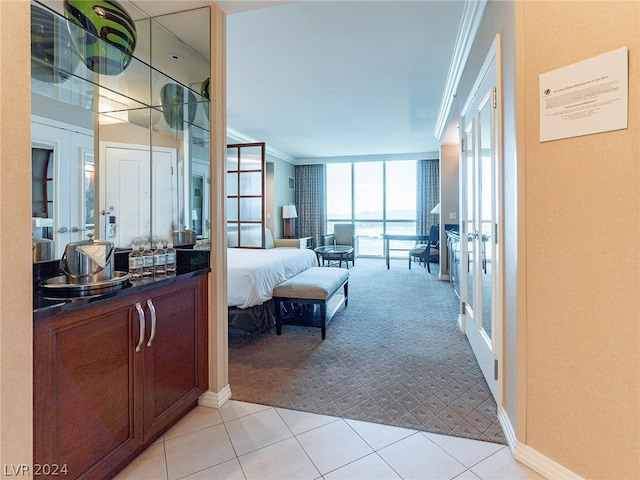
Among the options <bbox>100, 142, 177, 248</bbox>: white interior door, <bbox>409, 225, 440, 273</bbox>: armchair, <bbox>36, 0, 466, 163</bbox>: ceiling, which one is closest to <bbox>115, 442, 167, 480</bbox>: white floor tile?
<bbox>100, 142, 177, 248</bbox>: white interior door

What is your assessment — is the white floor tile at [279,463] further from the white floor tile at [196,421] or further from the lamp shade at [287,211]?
the lamp shade at [287,211]

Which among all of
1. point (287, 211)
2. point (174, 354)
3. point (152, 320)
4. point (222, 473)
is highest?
point (287, 211)

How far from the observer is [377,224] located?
8.70 meters

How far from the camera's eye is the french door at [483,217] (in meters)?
1.85

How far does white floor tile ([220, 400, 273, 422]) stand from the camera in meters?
1.89

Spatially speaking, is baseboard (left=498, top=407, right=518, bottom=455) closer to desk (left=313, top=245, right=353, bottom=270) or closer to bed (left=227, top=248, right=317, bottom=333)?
bed (left=227, top=248, right=317, bottom=333)

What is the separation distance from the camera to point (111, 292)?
4.28 feet

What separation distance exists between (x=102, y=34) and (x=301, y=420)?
2264mm

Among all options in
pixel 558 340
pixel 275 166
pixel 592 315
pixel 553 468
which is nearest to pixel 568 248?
pixel 592 315

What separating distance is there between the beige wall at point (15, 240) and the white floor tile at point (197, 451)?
0.64 meters

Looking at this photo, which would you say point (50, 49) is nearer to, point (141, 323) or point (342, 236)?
point (141, 323)

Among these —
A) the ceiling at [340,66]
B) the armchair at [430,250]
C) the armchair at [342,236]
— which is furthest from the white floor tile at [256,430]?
the armchair at [342,236]

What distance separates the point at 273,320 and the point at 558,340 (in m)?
2.43

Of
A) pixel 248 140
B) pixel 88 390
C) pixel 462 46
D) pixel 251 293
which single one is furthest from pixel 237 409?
pixel 248 140
